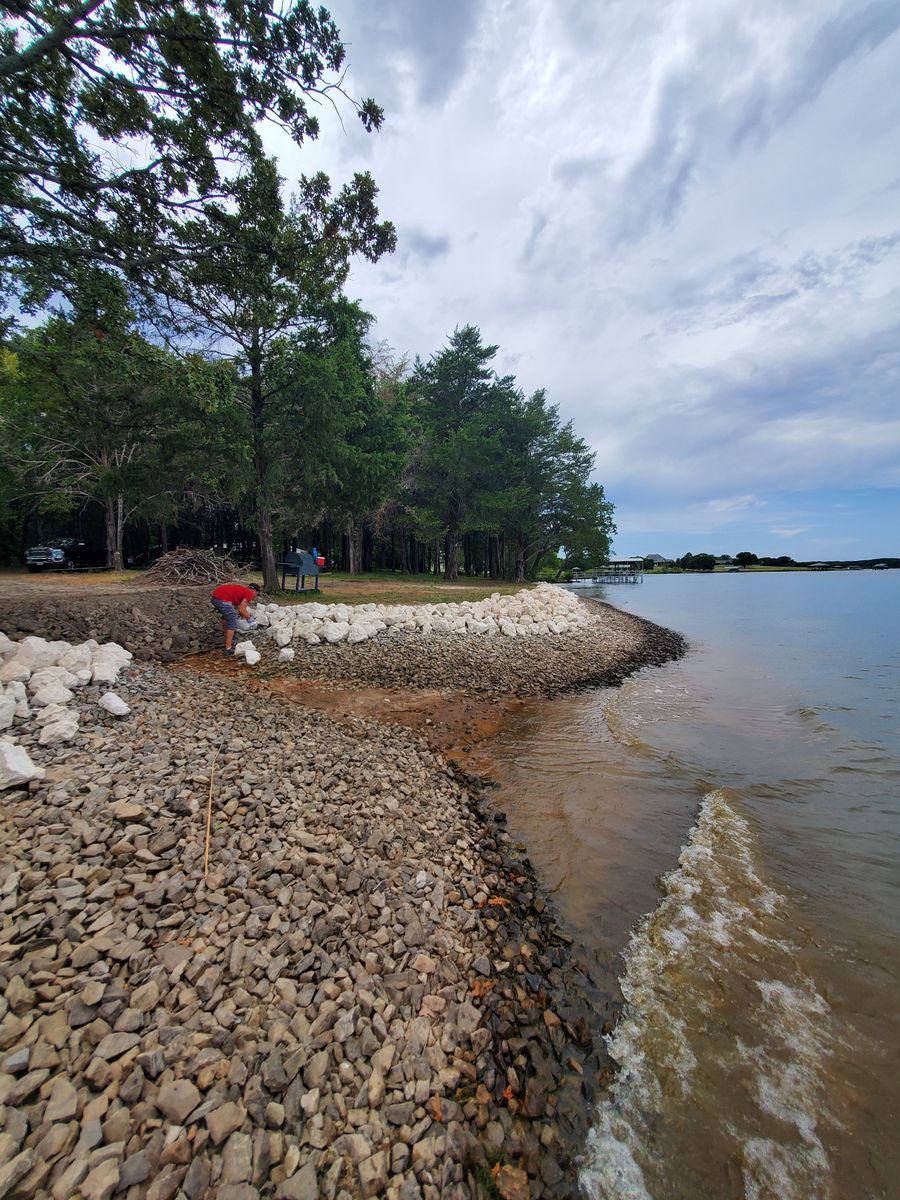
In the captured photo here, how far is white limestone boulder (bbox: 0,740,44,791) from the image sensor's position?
11.8ft

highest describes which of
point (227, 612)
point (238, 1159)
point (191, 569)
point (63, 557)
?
point (63, 557)

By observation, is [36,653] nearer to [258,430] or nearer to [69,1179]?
[69,1179]

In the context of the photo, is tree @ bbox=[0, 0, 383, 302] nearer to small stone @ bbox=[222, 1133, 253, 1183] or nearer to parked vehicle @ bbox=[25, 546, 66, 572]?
small stone @ bbox=[222, 1133, 253, 1183]

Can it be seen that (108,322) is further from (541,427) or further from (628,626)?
(541,427)

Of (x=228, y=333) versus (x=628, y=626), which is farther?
(x=628, y=626)

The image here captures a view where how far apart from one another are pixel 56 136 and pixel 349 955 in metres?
12.0

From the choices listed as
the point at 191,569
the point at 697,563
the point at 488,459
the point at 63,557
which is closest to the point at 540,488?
the point at 488,459

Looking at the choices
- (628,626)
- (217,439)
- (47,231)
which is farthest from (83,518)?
(628,626)

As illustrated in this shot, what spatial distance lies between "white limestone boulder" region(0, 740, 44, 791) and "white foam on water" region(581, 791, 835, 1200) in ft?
14.4

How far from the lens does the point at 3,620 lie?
7895 millimetres

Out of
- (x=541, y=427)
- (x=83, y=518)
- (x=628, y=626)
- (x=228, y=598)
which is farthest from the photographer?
(x=83, y=518)

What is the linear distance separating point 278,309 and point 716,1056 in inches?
639

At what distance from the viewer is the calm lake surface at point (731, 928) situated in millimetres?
2258

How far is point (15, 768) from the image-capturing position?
364 centimetres
